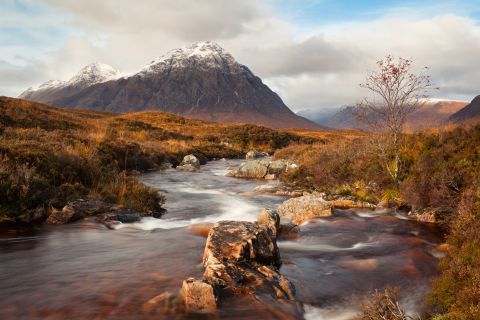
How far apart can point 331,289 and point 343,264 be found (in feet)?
4.97

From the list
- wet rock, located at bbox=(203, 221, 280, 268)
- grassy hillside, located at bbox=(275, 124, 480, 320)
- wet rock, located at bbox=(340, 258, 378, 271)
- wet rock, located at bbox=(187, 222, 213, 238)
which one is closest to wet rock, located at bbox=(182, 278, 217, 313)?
A: wet rock, located at bbox=(203, 221, 280, 268)

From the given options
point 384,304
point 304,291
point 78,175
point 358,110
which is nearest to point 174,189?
point 78,175

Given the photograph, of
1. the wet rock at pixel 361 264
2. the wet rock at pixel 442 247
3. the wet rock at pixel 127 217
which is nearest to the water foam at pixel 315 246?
the wet rock at pixel 361 264

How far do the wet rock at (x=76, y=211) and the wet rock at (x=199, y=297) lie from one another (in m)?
6.18

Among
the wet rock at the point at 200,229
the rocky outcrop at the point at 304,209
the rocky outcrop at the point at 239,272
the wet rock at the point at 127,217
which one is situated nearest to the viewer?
the rocky outcrop at the point at 239,272

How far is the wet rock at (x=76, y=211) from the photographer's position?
10484mm

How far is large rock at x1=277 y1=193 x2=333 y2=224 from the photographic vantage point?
1256 centimetres

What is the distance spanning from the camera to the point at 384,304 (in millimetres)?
5344

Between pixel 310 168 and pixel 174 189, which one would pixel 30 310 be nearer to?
pixel 174 189

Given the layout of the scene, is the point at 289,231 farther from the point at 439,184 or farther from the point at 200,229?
the point at 439,184

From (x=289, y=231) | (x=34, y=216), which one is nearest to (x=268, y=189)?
(x=289, y=231)

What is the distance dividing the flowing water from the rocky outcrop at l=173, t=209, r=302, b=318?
275 millimetres

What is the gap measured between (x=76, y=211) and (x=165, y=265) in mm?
4763

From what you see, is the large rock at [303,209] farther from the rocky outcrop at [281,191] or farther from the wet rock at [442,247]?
the rocky outcrop at [281,191]
